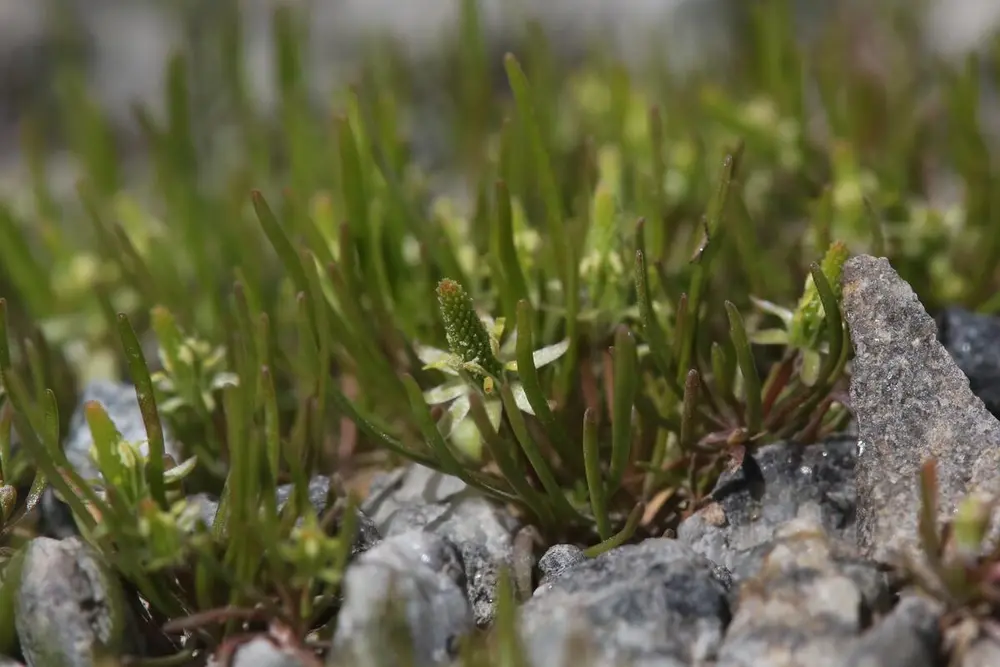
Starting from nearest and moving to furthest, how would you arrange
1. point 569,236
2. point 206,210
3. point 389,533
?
point 389,533
point 569,236
point 206,210

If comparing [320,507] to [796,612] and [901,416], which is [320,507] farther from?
[901,416]

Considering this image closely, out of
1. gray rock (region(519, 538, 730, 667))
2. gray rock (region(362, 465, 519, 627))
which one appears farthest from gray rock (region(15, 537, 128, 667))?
gray rock (region(519, 538, 730, 667))

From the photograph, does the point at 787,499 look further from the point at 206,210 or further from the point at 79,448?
the point at 206,210

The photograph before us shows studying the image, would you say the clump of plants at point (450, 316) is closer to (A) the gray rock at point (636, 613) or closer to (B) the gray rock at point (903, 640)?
(A) the gray rock at point (636, 613)

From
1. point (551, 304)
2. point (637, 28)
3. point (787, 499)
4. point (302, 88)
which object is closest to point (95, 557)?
point (551, 304)

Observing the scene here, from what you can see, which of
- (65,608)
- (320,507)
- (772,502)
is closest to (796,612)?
(772,502)

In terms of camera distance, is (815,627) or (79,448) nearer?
(815,627)

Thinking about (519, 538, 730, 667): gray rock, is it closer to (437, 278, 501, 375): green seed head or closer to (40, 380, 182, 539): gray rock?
(437, 278, 501, 375): green seed head
